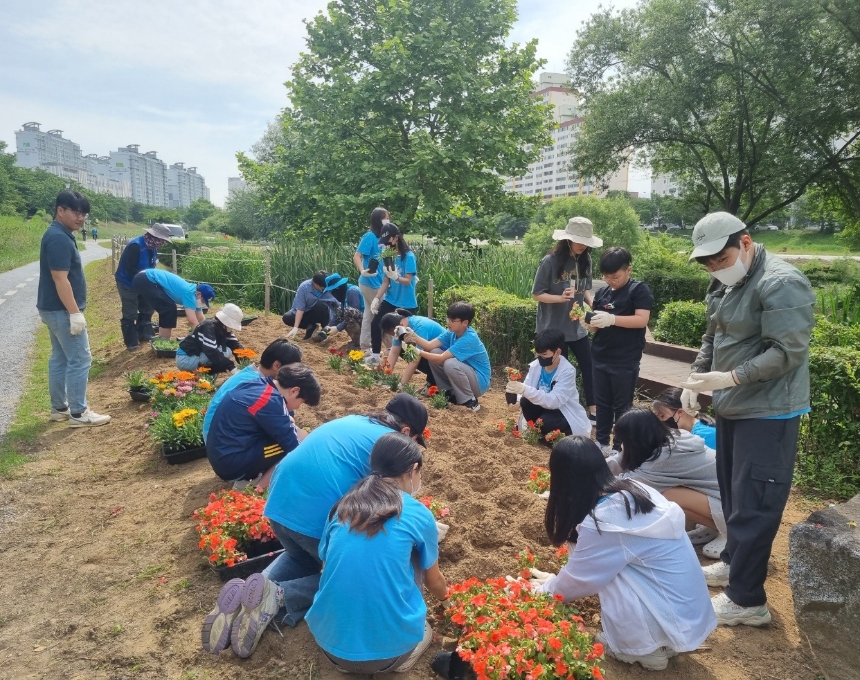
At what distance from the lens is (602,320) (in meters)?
4.22

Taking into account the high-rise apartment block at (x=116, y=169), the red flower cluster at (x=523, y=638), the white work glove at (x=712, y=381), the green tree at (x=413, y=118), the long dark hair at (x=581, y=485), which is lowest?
the red flower cluster at (x=523, y=638)

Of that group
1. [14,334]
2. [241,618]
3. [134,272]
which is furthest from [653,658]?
[14,334]

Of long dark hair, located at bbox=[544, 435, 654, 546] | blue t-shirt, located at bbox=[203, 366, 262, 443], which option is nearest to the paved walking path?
blue t-shirt, located at bbox=[203, 366, 262, 443]

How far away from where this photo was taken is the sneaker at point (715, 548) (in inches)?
128

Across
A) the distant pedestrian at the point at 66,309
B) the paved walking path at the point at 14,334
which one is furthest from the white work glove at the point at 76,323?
the paved walking path at the point at 14,334

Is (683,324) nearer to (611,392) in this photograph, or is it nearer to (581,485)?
(611,392)

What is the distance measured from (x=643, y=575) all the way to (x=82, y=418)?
5.11m

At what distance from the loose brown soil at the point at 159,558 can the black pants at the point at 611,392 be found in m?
0.56

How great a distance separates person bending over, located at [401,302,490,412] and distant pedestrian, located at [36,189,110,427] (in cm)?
299

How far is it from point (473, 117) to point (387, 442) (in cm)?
1224

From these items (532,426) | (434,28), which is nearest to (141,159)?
(434,28)

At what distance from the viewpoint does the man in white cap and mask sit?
7.79 feet

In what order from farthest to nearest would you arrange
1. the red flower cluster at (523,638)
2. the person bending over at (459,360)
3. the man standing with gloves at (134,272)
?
the man standing with gloves at (134,272) < the person bending over at (459,360) < the red flower cluster at (523,638)

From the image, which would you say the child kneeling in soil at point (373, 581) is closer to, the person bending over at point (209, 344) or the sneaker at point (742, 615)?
the sneaker at point (742, 615)
